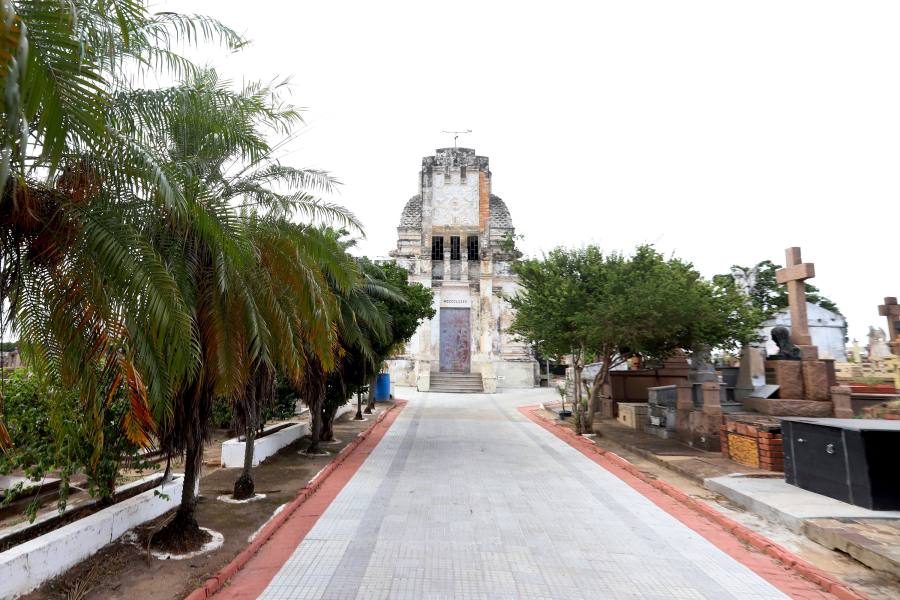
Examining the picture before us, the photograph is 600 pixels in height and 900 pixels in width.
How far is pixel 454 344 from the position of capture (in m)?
35.0

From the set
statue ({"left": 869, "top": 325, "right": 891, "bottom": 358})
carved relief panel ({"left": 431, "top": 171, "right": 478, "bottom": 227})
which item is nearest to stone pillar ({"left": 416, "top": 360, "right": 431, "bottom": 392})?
carved relief panel ({"left": 431, "top": 171, "right": 478, "bottom": 227})

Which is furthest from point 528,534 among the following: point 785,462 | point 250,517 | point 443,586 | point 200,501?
point 200,501

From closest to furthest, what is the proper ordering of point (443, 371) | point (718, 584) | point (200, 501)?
point (718, 584)
point (200, 501)
point (443, 371)

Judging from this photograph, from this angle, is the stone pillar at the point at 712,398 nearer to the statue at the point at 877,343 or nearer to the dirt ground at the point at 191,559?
the dirt ground at the point at 191,559

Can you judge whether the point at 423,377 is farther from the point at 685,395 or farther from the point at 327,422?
the point at 685,395

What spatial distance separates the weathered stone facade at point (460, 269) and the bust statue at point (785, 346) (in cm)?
2010

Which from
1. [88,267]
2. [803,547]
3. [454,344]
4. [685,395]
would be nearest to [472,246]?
[454,344]

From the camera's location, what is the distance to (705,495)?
8.38 meters

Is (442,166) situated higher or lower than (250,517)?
higher

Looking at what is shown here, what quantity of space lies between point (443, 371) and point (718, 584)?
2993 centimetres

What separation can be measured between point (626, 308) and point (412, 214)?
26954 mm

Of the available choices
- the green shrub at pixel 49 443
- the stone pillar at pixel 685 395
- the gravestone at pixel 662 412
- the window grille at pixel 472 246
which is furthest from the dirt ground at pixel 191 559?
the window grille at pixel 472 246

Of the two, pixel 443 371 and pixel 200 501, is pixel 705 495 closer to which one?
pixel 200 501

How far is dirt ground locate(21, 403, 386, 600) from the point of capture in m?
4.83
